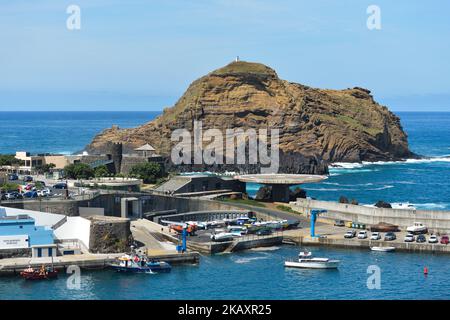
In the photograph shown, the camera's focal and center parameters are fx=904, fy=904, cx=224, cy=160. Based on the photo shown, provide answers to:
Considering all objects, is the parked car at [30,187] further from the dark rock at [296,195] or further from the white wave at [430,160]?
the white wave at [430,160]

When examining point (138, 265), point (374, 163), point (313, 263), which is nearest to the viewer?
point (138, 265)

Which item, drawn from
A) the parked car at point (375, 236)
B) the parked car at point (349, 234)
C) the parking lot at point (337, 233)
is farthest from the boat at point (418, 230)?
the parked car at point (349, 234)

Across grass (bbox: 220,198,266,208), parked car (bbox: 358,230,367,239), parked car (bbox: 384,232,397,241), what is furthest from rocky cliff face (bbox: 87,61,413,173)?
parked car (bbox: 384,232,397,241)

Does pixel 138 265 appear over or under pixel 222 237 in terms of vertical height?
under

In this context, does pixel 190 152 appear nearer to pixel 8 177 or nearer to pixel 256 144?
pixel 256 144

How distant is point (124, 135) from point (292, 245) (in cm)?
9349

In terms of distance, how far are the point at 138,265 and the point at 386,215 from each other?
81.1ft

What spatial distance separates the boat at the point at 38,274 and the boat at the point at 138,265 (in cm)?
401

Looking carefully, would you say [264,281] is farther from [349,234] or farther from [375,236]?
[375,236]

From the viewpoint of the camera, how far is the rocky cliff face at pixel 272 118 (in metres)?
149

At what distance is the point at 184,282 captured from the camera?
171ft

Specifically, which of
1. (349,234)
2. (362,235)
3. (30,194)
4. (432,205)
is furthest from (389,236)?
(432,205)

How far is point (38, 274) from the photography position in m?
52.1
